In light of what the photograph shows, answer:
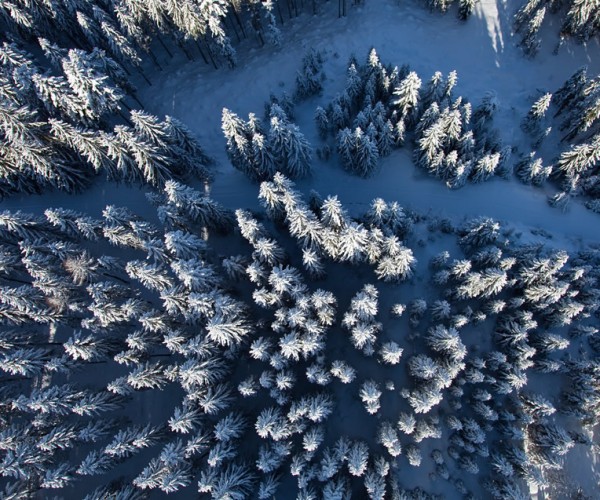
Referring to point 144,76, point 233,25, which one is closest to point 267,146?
point 144,76

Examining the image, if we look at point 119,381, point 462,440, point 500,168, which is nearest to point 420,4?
point 500,168

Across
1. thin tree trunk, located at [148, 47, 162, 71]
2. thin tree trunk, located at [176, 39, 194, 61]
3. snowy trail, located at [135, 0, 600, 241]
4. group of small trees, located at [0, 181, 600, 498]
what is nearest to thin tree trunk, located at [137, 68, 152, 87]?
snowy trail, located at [135, 0, 600, 241]

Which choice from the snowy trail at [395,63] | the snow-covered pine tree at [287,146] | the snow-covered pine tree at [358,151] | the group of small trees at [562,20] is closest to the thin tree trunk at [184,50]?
the snowy trail at [395,63]

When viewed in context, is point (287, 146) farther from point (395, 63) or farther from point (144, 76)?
point (144, 76)

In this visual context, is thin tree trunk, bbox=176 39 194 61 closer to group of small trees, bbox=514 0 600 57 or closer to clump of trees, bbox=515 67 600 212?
clump of trees, bbox=515 67 600 212

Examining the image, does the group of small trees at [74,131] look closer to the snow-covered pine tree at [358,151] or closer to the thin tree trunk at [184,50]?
the thin tree trunk at [184,50]

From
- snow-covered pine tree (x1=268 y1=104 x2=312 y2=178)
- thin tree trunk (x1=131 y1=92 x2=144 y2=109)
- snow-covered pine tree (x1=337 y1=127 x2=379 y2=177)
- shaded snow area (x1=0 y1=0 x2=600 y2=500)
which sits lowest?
shaded snow area (x1=0 y1=0 x2=600 y2=500)
